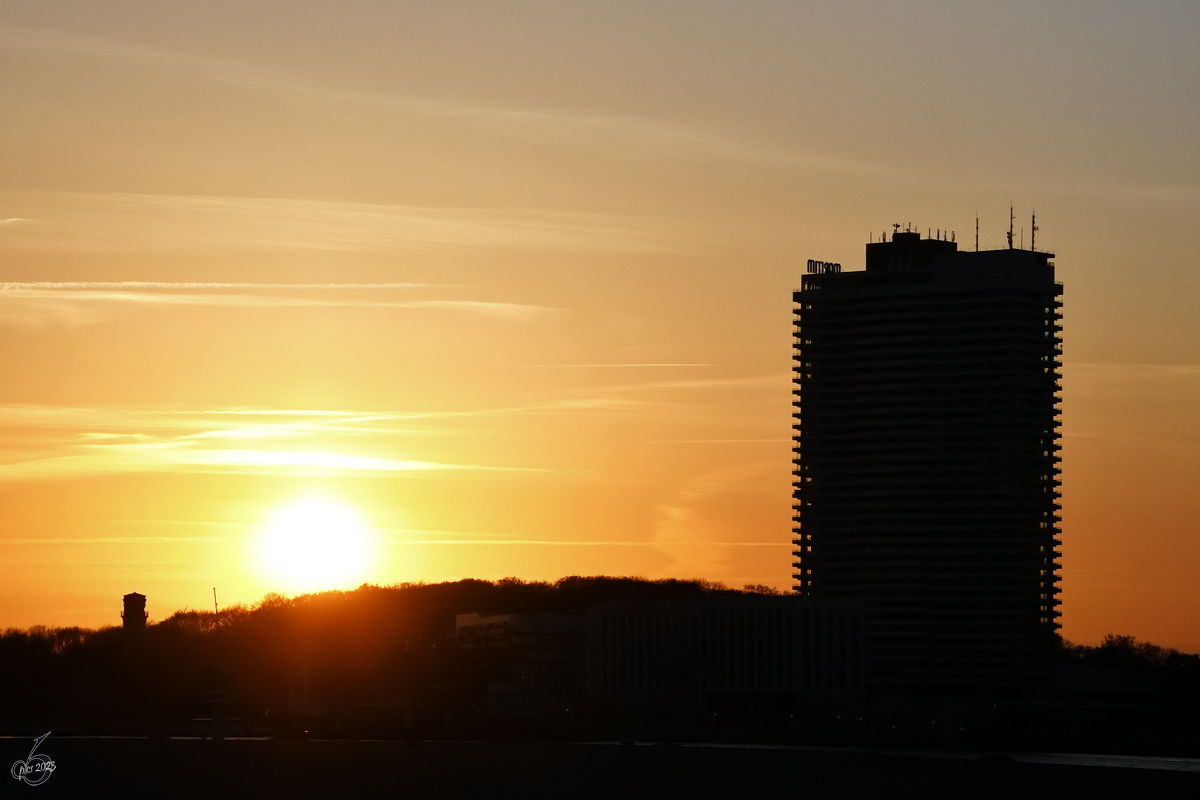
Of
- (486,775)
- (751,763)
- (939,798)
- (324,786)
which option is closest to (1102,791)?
(939,798)

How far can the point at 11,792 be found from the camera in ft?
391

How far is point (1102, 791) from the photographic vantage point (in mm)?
138125

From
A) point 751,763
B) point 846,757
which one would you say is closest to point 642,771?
point 751,763

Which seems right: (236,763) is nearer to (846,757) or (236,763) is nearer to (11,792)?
(11,792)

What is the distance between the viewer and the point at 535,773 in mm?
141000

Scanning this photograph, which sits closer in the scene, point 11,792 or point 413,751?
point 11,792

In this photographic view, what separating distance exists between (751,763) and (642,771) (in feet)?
63.2

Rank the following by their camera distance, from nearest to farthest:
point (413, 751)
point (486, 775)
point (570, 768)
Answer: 1. point (486, 775)
2. point (570, 768)
3. point (413, 751)

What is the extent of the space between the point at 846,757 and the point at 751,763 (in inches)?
963

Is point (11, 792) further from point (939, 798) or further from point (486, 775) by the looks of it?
point (939, 798)

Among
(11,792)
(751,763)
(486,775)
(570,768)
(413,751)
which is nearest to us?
(11,792)

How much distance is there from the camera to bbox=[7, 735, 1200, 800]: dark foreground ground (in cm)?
12188

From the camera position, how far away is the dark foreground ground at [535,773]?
4798 inches

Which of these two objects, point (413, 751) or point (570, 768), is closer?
point (570, 768)
